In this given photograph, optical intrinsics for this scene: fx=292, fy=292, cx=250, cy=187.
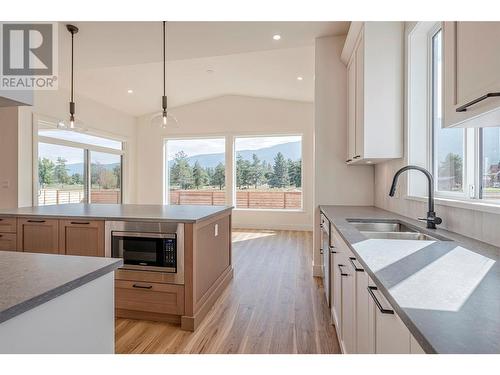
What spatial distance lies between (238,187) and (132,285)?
5.14 meters

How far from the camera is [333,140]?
3705 mm

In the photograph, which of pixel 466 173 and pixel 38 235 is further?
pixel 38 235

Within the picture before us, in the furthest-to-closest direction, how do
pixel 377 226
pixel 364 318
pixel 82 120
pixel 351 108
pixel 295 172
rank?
pixel 295 172
pixel 82 120
pixel 351 108
pixel 377 226
pixel 364 318

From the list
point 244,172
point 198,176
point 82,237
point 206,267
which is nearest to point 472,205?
point 206,267

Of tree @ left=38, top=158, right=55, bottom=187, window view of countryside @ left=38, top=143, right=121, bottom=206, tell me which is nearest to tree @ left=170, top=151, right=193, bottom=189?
window view of countryside @ left=38, top=143, right=121, bottom=206

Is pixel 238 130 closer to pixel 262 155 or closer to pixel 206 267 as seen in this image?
pixel 262 155

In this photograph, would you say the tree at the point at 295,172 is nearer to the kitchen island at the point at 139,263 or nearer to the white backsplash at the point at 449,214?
the white backsplash at the point at 449,214

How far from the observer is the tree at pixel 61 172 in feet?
18.2

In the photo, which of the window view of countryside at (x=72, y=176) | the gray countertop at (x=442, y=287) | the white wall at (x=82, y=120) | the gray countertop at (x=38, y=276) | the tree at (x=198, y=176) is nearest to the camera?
the gray countertop at (x=442, y=287)

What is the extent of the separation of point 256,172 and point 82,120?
13.0 feet

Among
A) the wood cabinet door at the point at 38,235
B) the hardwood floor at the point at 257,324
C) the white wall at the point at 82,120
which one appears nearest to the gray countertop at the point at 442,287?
the hardwood floor at the point at 257,324

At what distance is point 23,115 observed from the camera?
4.70m

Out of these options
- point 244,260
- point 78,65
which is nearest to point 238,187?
point 244,260
